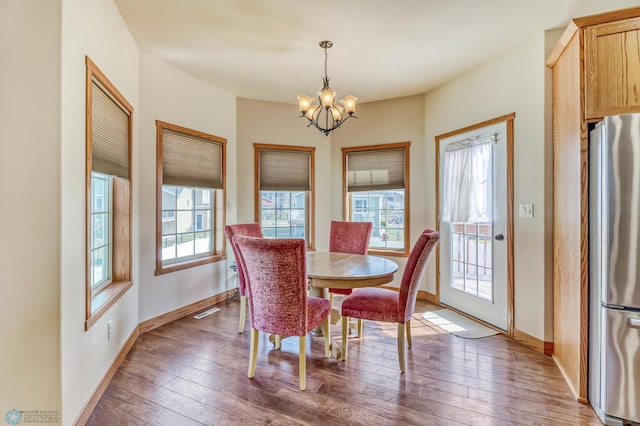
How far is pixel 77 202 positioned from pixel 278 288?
4.23 feet

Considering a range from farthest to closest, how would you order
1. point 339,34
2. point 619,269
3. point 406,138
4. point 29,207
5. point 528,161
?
point 406,138 → point 528,161 → point 339,34 → point 619,269 → point 29,207

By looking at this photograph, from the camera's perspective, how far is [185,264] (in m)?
3.59

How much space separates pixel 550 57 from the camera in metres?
2.55

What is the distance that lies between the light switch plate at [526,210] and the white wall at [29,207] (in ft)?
11.4

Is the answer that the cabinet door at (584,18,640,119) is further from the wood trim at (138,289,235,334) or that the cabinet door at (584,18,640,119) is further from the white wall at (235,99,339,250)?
the wood trim at (138,289,235,334)

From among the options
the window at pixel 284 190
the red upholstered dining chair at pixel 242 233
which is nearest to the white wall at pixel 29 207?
the red upholstered dining chair at pixel 242 233

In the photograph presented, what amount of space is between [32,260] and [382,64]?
330cm

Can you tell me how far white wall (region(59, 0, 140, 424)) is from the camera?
164 centimetres

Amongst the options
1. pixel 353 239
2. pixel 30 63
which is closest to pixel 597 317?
pixel 353 239

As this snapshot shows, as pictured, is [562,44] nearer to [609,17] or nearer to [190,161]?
[609,17]

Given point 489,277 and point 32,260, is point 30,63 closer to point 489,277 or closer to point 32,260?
point 32,260

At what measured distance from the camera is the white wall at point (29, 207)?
1556mm

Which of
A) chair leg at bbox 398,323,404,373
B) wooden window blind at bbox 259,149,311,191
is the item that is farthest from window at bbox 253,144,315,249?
chair leg at bbox 398,323,404,373

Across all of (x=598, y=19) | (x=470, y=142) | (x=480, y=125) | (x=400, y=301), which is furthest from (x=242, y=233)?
(x=598, y=19)
